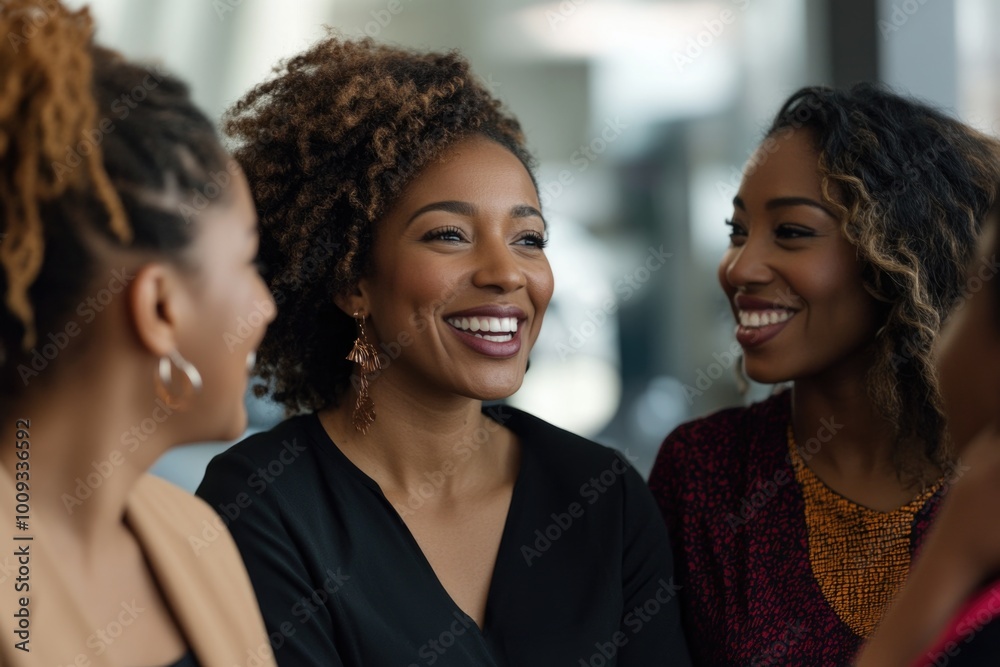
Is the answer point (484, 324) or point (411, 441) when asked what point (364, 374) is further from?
point (484, 324)

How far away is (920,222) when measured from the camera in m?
1.91

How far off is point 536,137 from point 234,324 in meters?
3.64

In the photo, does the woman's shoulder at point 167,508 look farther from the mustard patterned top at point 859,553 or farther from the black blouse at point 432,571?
the mustard patterned top at point 859,553

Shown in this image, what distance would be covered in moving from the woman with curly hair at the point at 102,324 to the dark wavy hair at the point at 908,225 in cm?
114

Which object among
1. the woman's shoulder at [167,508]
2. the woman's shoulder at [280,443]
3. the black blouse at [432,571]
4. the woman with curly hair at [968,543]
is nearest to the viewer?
the woman with curly hair at [968,543]

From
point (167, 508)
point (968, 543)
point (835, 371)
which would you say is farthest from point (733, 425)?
point (167, 508)

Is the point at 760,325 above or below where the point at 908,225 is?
below

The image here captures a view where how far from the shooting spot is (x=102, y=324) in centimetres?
106

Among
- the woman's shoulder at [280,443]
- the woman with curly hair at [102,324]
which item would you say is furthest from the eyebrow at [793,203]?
the woman with curly hair at [102,324]

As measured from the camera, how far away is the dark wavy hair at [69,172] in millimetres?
1003

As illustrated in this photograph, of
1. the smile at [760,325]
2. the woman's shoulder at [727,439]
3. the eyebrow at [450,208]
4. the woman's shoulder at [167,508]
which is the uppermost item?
the eyebrow at [450,208]

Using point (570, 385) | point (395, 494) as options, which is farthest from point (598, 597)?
point (570, 385)

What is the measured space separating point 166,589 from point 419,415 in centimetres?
74

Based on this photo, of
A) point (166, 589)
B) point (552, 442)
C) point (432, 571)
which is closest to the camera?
point (166, 589)
